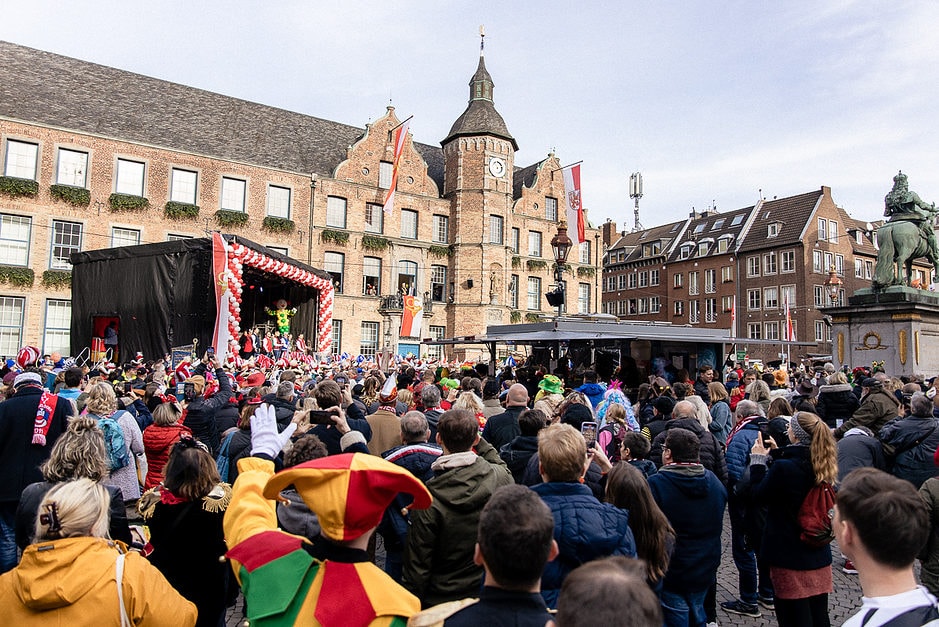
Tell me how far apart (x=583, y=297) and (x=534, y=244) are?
5.22 m

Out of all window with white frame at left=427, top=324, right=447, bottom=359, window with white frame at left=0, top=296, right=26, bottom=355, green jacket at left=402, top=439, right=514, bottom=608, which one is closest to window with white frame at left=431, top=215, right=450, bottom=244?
window with white frame at left=427, top=324, right=447, bottom=359

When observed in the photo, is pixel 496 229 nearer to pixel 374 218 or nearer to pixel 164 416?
pixel 374 218

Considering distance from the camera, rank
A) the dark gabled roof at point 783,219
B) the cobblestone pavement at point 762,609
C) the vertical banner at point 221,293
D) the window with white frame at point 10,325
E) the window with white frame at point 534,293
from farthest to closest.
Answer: the dark gabled roof at point 783,219
the window with white frame at point 534,293
the window with white frame at point 10,325
the vertical banner at point 221,293
the cobblestone pavement at point 762,609

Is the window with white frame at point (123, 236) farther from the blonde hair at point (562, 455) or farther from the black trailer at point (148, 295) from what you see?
the blonde hair at point (562, 455)

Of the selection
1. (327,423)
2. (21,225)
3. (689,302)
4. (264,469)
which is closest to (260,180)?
(21,225)

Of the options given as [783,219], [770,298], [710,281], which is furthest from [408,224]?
[783,219]

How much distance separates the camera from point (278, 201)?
3064 cm

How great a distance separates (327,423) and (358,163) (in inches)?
1180

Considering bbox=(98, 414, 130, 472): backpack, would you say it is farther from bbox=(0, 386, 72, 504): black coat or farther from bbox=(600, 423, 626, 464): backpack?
bbox=(600, 423, 626, 464): backpack

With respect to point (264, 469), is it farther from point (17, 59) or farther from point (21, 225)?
point (17, 59)

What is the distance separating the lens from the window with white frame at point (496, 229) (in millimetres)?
34938

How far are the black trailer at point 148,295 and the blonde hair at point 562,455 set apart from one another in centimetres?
1494

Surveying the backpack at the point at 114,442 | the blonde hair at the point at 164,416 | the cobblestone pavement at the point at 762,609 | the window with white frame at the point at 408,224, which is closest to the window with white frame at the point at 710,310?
the window with white frame at the point at 408,224

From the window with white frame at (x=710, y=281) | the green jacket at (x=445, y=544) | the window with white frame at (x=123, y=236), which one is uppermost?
the window with white frame at (x=710, y=281)
